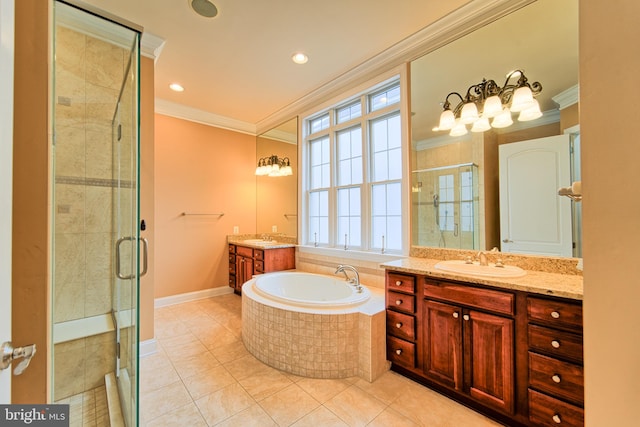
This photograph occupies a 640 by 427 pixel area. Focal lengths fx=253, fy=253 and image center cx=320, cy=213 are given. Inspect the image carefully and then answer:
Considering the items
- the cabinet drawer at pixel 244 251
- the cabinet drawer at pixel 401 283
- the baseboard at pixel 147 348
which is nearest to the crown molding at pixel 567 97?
the cabinet drawer at pixel 401 283

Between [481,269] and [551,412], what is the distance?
31.1 inches

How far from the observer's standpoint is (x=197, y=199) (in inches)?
151

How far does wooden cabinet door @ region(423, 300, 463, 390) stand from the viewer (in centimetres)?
166

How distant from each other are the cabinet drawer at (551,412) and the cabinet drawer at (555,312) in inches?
15.4

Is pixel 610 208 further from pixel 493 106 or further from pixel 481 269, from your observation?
pixel 493 106

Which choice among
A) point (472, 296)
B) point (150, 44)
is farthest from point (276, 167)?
point (472, 296)

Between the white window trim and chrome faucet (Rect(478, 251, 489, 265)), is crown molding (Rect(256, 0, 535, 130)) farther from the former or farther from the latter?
chrome faucet (Rect(478, 251, 489, 265))

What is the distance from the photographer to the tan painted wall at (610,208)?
0.59m

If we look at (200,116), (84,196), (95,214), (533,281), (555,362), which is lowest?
(555,362)

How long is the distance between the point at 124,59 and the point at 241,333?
8.34ft

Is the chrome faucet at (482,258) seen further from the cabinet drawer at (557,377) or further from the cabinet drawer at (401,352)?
the cabinet drawer at (401,352)

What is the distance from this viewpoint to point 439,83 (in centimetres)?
233

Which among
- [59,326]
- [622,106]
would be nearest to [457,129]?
[622,106]

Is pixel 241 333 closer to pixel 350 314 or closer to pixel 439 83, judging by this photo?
pixel 350 314
